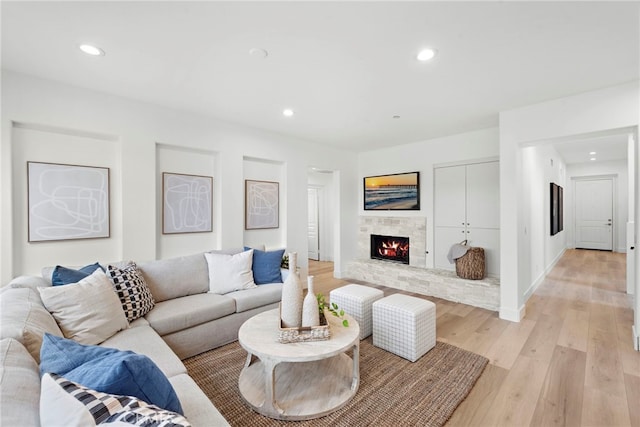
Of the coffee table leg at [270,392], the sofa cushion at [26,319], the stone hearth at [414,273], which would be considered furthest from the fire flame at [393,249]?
the sofa cushion at [26,319]

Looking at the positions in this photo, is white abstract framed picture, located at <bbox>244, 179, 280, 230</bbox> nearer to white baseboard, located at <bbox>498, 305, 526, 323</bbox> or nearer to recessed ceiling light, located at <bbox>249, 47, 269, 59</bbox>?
recessed ceiling light, located at <bbox>249, 47, 269, 59</bbox>

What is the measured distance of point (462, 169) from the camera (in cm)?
436

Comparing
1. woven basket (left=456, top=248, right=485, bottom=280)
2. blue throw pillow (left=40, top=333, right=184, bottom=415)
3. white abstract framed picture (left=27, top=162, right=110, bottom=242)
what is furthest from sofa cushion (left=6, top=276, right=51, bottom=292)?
woven basket (left=456, top=248, right=485, bottom=280)

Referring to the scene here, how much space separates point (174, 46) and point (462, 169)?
4.05 meters

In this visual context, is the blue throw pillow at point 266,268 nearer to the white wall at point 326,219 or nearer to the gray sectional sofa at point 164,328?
the gray sectional sofa at point 164,328

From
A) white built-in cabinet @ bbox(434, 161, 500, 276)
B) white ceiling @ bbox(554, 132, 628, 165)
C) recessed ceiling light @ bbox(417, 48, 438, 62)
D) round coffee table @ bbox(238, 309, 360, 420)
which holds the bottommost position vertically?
round coffee table @ bbox(238, 309, 360, 420)

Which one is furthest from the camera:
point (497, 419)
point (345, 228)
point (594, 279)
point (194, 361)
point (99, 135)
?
point (345, 228)

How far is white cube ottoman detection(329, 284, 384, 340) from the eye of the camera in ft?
9.28

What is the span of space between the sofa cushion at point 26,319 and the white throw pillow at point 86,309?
0.24 ft

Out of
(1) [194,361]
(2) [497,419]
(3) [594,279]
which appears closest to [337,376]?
(2) [497,419]

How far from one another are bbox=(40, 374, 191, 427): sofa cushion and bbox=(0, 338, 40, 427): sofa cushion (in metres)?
0.06

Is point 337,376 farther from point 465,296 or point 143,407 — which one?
point 465,296

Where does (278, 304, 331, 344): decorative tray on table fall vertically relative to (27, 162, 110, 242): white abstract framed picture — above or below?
below

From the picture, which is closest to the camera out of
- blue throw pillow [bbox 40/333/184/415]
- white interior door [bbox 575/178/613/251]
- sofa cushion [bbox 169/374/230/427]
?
blue throw pillow [bbox 40/333/184/415]
